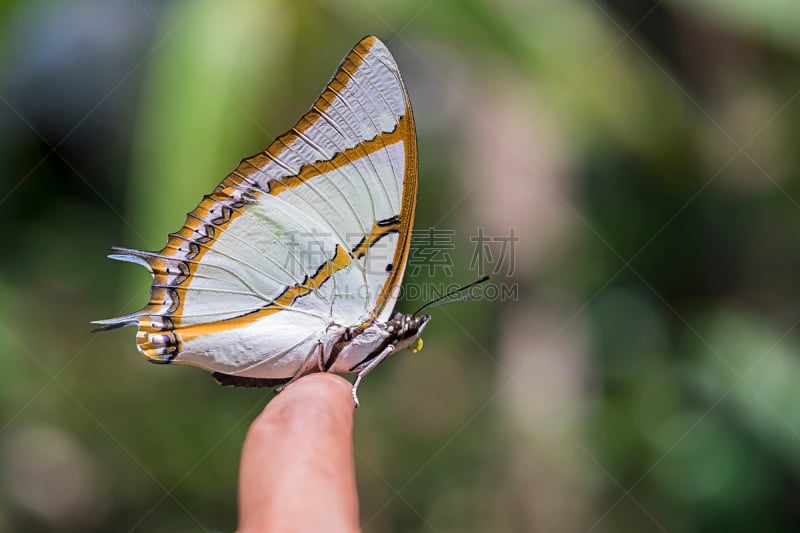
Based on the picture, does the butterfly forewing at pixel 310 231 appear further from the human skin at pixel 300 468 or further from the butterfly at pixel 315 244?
the human skin at pixel 300 468

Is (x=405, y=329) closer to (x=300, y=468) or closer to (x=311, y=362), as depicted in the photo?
(x=311, y=362)

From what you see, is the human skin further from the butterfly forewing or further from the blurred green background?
the blurred green background

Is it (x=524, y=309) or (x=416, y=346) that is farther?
(x=524, y=309)

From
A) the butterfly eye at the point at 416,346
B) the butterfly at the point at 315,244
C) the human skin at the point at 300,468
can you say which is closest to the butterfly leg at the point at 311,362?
the butterfly at the point at 315,244

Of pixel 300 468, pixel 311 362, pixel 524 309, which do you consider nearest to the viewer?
pixel 300 468

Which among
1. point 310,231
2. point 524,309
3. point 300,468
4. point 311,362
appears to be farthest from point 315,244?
point 524,309

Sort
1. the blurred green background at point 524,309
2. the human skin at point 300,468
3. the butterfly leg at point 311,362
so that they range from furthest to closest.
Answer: the blurred green background at point 524,309
the butterfly leg at point 311,362
the human skin at point 300,468
